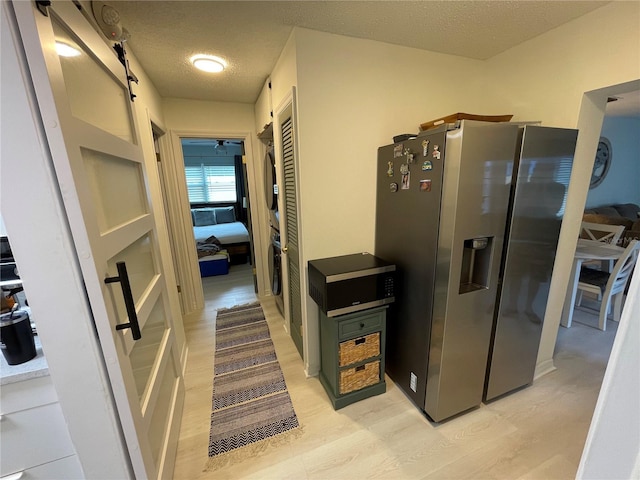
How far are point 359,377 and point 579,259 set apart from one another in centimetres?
237

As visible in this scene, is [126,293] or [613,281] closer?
[126,293]

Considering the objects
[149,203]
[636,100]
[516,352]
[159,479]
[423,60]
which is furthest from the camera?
[636,100]

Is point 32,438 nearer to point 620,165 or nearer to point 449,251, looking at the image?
point 449,251

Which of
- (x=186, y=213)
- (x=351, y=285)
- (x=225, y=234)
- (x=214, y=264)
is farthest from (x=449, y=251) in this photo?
(x=225, y=234)

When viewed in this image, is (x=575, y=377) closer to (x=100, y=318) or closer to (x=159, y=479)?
(x=159, y=479)

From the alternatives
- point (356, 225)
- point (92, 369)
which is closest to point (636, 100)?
point (356, 225)

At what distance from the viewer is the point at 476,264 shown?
149 centimetres

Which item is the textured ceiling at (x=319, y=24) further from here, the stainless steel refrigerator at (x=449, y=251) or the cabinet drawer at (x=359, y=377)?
the cabinet drawer at (x=359, y=377)

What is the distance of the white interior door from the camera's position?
722 mm

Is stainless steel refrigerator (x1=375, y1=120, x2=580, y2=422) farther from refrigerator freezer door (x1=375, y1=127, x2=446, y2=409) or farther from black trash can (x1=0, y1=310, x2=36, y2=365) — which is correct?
black trash can (x1=0, y1=310, x2=36, y2=365)

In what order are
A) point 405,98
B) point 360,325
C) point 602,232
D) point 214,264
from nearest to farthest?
point 360,325 < point 405,98 < point 602,232 < point 214,264

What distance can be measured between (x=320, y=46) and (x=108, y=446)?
85.0 inches

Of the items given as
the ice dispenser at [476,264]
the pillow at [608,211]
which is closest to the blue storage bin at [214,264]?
the ice dispenser at [476,264]

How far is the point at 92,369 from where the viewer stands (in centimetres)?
86
